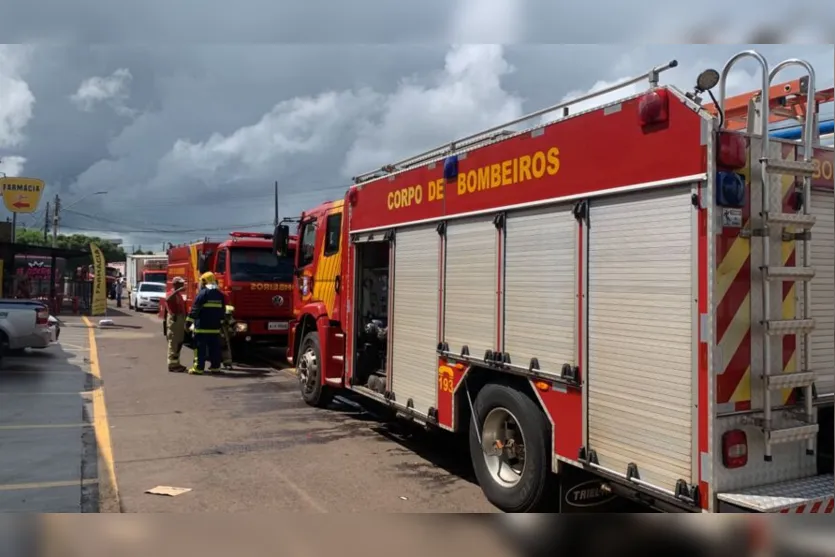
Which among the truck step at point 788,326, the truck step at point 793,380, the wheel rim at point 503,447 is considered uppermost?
the truck step at point 788,326

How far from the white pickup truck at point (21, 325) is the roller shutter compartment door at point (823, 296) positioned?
1273 cm

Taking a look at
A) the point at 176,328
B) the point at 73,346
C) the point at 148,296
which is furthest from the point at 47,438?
the point at 148,296

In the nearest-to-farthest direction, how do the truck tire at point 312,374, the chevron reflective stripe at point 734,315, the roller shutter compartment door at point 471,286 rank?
the chevron reflective stripe at point 734,315, the roller shutter compartment door at point 471,286, the truck tire at point 312,374

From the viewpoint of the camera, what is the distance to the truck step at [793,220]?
11.7ft

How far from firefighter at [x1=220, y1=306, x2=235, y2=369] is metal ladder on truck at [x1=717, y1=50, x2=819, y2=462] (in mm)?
10558

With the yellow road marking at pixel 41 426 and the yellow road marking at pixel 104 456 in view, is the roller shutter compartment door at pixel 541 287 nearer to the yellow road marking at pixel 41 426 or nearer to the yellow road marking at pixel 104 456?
the yellow road marking at pixel 104 456

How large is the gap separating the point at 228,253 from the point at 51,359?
4199mm

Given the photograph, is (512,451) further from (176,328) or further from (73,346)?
(73,346)

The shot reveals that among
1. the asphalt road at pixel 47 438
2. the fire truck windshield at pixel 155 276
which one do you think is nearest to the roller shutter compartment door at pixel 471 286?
the asphalt road at pixel 47 438

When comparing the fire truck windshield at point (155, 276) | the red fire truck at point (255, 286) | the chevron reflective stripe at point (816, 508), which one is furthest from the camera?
the fire truck windshield at point (155, 276)

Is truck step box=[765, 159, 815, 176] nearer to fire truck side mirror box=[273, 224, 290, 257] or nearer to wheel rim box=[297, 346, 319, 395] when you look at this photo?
wheel rim box=[297, 346, 319, 395]

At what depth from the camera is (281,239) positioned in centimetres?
944

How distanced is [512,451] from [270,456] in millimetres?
2693

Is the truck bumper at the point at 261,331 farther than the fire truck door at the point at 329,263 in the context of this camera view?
Yes
